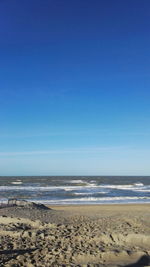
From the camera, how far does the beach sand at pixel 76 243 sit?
267 inches

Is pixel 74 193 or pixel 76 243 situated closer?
pixel 76 243

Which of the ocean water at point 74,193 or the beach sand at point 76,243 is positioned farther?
the ocean water at point 74,193

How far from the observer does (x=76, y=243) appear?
8.29 metres

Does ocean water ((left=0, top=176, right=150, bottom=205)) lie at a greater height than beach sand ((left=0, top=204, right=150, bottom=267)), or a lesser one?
lesser

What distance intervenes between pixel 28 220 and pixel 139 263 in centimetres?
629

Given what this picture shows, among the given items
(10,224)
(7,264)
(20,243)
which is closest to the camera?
(7,264)

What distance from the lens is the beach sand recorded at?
6.78 m

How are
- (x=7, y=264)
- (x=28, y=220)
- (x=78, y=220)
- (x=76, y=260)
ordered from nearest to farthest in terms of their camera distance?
(x=7, y=264)
(x=76, y=260)
(x=28, y=220)
(x=78, y=220)

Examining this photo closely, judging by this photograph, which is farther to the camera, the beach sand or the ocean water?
the ocean water

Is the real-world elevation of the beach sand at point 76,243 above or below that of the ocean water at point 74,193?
above

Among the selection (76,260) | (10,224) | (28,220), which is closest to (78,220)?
(28,220)

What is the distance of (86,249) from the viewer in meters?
7.64

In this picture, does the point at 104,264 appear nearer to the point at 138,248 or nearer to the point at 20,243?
the point at 138,248

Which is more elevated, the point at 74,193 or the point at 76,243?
the point at 76,243
